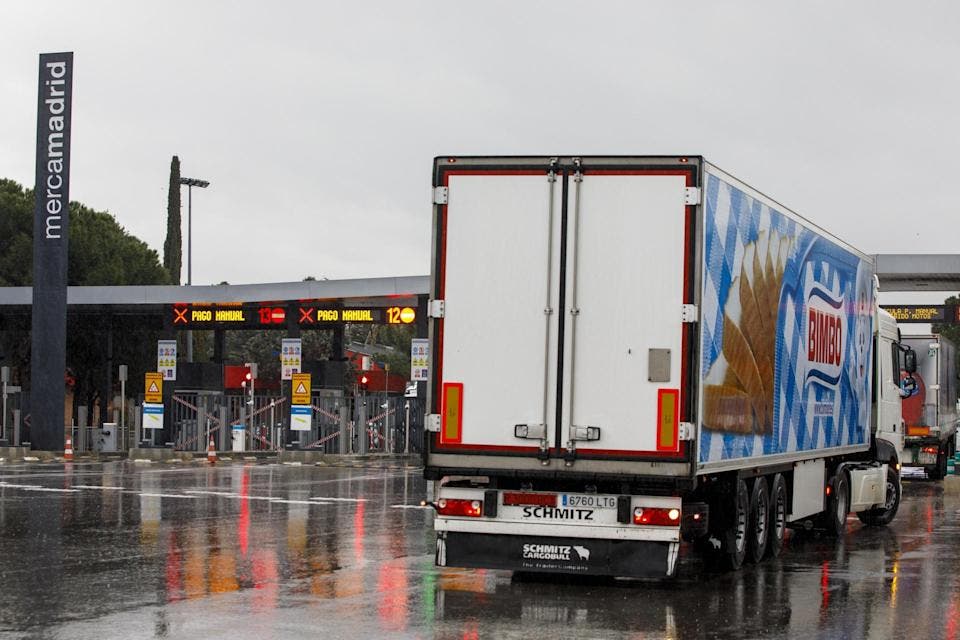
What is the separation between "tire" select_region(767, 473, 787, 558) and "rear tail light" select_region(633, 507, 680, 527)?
10.6 ft

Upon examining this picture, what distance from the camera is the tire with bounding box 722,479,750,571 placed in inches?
561

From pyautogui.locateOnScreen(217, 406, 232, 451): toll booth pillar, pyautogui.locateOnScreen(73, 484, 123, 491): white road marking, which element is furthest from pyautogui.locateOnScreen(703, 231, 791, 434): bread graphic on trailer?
pyautogui.locateOnScreen(217, 406, 232, 451): toll booth pillar

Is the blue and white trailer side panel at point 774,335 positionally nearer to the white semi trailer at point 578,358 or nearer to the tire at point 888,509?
the white semi trailer at point 578,358

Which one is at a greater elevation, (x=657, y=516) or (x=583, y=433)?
(x=583, y=433)

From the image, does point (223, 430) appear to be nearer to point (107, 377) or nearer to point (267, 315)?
point (267, 315)

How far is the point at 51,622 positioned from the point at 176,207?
2767 inches

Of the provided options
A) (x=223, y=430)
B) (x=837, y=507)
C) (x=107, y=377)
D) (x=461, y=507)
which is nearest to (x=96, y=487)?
(x=837, y=507)

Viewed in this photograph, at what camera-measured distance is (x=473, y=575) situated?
14.2 m

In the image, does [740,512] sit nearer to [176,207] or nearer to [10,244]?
[10,244]

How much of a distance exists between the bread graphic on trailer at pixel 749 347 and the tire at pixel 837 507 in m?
3.96

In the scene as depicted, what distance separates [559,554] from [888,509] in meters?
10.0

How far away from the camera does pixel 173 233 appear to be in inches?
3103

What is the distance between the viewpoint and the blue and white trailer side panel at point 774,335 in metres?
13.0

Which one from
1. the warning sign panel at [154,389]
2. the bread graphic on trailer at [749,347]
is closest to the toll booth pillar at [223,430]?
the warning sign panel at [154,389]
